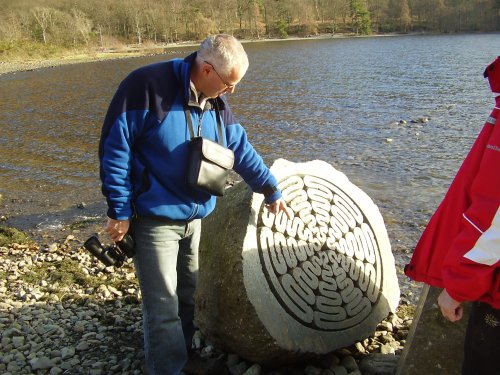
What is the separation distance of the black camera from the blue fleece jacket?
0.21 m

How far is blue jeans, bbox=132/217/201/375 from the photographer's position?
3482 mm

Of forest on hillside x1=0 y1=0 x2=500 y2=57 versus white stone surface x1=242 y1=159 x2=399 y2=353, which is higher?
forest on hillside x1=0 y1=0 x2=500 y2=57

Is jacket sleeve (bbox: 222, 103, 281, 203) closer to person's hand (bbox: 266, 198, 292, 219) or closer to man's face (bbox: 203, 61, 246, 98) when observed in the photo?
person's hand (bbox: 266, 198, 292, 219)

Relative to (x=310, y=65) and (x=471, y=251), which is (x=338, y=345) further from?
(x=310, y=65)

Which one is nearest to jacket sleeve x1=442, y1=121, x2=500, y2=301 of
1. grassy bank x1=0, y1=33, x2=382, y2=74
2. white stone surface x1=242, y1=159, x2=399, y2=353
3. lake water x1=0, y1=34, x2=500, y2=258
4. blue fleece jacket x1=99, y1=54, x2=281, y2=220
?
blue fleece jacket x1=99, y1=54, x2=281, y2=220

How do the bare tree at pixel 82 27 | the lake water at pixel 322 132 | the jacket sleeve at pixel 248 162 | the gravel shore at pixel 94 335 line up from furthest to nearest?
the bare tree at pixel 82 27, the lake water at pixel 322 132, the gravel shore at pixel 94 335, the jacket sleeve at pixel 248 162

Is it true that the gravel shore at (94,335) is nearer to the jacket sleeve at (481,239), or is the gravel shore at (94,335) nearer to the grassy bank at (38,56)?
the jacket sleeve at (481,239)

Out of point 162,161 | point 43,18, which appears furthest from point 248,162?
point 43,18

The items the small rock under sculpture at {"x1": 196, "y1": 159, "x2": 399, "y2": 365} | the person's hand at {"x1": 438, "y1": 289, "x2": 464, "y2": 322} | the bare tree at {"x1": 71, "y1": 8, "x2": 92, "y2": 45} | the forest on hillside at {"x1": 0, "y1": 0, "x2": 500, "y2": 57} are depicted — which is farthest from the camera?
the forest on hillside at {"x1": 0, "y1": 0, "x2": 500, "y2": 57}

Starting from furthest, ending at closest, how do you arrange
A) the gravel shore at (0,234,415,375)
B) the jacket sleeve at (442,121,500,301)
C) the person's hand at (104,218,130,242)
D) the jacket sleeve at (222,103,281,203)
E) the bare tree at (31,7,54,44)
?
the bare tree at (31,7,54,44) < the gravel shore at (0,234,415,375) < the jacket sleeve at (222,103,281,203) < the person's hand at (104,218,130,242) < the jacket sleeve at (442,121,500,301)

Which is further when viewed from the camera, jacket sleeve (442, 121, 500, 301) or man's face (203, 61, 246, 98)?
man's face (203, 61, 246, 98)

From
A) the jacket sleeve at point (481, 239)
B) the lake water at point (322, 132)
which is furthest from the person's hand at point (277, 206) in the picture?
the lake water at point (322, 132)

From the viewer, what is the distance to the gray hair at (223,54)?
3.23 metres

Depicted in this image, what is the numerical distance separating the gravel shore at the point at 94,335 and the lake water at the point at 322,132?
11.5 feet
